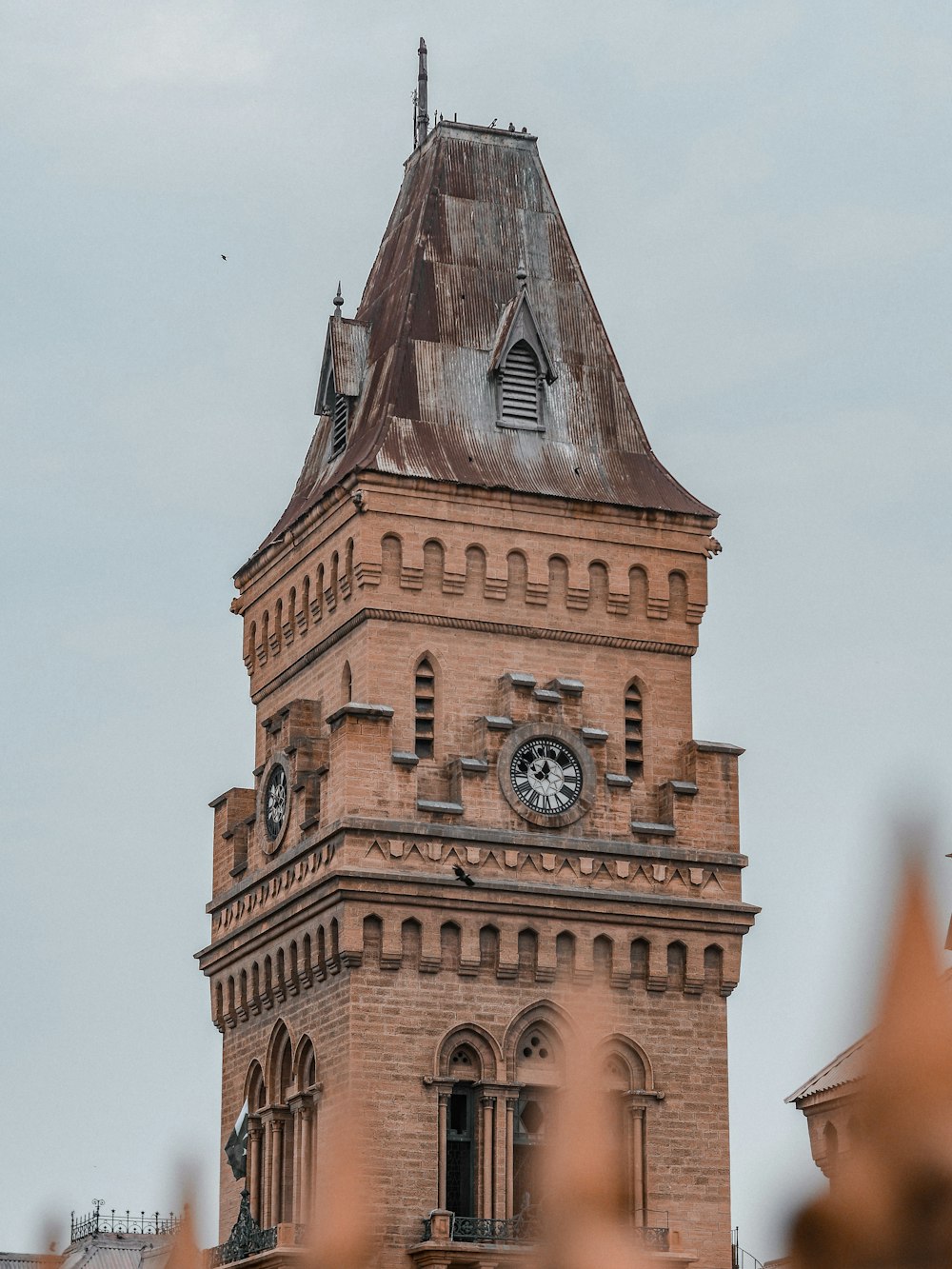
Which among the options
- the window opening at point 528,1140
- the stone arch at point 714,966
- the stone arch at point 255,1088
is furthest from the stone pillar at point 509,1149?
the stone arch at point 255,1088

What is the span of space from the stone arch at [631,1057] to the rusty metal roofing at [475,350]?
431 inches

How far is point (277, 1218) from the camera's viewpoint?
48.2 m

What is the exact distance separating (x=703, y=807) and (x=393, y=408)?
1028 cm

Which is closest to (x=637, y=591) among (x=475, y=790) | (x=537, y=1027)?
(x=475, y=790)

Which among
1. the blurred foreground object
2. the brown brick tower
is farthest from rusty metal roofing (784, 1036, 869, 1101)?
the blurred foreground object

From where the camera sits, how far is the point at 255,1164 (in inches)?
1949

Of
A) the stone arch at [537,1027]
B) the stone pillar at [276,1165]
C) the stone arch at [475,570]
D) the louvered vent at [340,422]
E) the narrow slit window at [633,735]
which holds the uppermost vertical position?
the louvered vent at [340,422]

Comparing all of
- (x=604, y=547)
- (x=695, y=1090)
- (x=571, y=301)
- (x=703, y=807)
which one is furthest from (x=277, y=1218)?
(x=571, y=301)

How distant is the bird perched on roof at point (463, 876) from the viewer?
46688 mm

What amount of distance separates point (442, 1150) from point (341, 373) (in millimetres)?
16712

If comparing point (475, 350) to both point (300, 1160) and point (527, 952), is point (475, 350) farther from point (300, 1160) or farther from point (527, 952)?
point (300, 1160)

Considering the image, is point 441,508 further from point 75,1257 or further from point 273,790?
point 75,1257

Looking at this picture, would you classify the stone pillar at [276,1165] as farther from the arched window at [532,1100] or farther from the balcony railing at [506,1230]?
the arched window at [532,1100]

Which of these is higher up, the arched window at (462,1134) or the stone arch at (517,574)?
the stone arch at (517,574)
